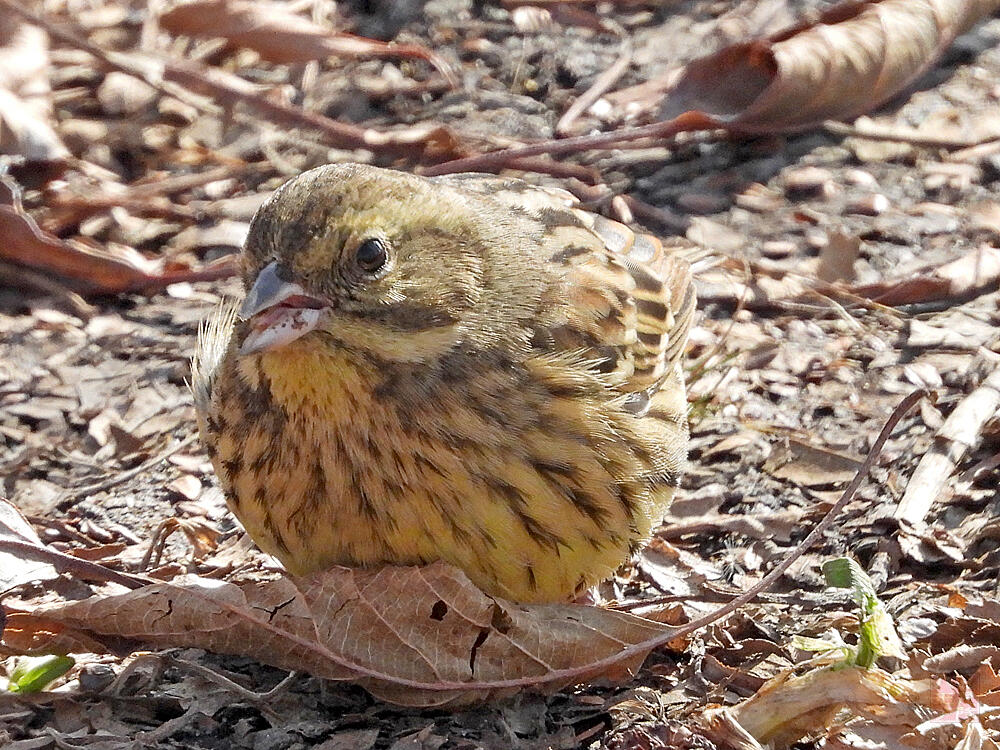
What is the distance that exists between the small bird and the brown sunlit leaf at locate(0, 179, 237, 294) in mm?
1676

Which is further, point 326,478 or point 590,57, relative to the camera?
point 590,57

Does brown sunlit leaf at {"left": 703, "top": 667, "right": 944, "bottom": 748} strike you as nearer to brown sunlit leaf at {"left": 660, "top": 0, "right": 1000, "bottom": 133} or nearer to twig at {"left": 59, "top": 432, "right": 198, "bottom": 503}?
twig at {"left": 59, "top": 432, "right": 198, "bottom": 503}

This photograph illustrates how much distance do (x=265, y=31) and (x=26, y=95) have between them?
1.16 m

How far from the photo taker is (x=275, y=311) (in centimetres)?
332

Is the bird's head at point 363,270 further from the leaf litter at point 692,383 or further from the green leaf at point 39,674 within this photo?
the green leaf at point 39,674

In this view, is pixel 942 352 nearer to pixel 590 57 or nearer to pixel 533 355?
pixel 533 355

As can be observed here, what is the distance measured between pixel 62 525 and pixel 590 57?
361 centimetres

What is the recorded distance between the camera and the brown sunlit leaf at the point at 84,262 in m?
5.41

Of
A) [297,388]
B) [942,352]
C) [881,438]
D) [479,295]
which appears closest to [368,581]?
[297,388]

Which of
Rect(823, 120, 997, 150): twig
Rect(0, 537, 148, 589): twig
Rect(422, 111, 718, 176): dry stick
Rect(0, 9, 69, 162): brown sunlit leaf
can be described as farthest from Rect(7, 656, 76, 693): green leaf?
Rect(823, 120, 997, 150): twig

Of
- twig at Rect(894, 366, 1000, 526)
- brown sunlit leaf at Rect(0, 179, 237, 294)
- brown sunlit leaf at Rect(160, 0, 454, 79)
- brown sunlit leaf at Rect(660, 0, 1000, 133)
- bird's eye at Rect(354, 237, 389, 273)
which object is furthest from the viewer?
brown sunlit leaf at Rect(160, 0, 454, 79)

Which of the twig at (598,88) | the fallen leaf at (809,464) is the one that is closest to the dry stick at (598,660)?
the fallen leaf at (809,464)

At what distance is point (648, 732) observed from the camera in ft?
11.8

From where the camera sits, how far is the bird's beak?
3.28 m
